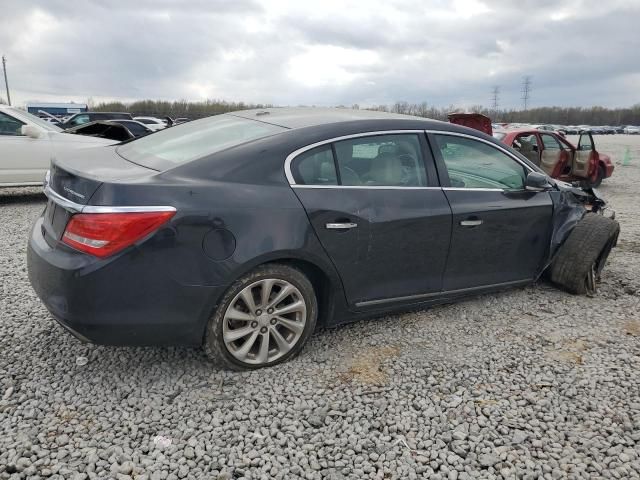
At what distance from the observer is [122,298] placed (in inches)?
100

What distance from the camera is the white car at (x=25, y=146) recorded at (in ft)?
24.8

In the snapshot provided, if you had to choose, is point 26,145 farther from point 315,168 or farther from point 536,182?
point 536,182

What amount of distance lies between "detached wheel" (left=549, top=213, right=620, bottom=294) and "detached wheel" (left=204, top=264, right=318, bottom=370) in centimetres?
244

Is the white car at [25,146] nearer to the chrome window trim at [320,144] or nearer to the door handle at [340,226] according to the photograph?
the chrome window trim at [320,144]

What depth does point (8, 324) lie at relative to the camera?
348cm

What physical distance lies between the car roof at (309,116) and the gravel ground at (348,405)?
1.46m

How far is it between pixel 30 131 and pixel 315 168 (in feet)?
20.8

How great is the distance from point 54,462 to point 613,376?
10.2 ft

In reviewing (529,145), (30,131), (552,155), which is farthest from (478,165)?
(552,155)

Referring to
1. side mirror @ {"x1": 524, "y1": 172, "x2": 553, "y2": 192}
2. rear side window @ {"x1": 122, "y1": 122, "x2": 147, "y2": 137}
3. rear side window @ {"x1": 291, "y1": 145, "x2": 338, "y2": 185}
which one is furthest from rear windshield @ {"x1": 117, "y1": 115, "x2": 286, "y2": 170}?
rear side window @ {"x1": 122, "y1": 122, "x2": 147, "y2": 137}

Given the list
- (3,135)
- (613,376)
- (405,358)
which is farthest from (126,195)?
(3,135)

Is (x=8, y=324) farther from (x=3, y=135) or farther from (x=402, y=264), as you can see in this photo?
(x=3, y=135)

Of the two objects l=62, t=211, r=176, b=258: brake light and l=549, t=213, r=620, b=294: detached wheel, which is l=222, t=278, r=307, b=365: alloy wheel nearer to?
l=62, t=211, r=176, b=258: brake light

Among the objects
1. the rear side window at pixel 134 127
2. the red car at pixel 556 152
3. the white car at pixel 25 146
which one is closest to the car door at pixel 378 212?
the white car at pixel 25 146
